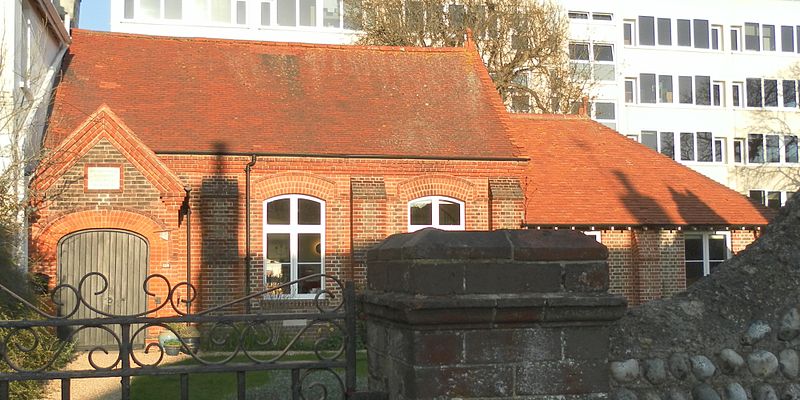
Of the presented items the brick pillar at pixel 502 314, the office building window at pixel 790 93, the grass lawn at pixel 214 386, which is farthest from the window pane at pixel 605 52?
the brick pillar at pixel 502 314

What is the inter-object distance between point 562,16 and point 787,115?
43.5 ft

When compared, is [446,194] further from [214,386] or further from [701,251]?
[214,386]

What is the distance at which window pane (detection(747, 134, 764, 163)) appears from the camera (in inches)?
1624

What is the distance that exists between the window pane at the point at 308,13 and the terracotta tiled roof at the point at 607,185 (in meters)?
14.5

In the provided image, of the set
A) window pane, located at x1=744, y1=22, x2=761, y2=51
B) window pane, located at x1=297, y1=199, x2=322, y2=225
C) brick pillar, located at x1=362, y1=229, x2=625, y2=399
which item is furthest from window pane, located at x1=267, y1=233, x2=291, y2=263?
window pane, located at x1=744, y1=22, x2=761, y2=51

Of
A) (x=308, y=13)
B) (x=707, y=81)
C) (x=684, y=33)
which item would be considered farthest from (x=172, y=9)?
(x=707, y=81)

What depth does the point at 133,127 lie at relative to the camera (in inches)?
749

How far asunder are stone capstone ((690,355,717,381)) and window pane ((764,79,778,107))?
41124 millimetres

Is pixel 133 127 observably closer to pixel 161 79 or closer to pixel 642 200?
pixel 161 79

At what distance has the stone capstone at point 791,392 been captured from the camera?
14.1 ft

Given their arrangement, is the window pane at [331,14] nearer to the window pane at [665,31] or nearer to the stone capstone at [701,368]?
the window pane at [665,31]

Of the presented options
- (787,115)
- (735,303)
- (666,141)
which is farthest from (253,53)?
(787,115)

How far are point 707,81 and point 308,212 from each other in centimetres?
2759

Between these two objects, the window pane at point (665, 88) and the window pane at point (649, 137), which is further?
the window pane at point (665, 88)
